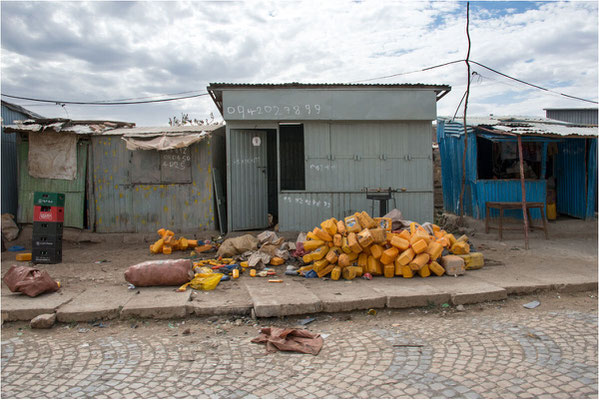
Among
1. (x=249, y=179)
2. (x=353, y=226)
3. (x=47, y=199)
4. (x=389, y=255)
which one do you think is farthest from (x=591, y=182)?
(x=47, y=199)

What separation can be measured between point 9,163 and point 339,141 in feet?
27.8

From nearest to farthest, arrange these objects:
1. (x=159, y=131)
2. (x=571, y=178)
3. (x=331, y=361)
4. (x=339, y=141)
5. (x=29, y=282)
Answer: (x=331, y=361), (x=29, y=282), (x=339, y=141), (x=159, y=131), (x=571, y=178)

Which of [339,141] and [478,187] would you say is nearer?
[339,141]

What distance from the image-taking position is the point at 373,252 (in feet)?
22.5

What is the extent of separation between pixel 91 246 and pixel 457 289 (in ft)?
27.3

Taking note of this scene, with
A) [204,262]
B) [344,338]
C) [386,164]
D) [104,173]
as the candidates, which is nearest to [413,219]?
[386,164]

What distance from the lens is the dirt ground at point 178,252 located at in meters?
7.49

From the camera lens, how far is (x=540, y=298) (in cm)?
605

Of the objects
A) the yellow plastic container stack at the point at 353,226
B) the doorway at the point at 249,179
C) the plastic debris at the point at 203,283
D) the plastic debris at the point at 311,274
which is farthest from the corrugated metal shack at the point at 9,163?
the yellow plastic container stack at the point at 353,226

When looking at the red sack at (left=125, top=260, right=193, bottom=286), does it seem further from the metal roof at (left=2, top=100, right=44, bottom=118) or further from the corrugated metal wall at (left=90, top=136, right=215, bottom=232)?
the metal roof at (left=2, top=100, right=44, bottom=118)

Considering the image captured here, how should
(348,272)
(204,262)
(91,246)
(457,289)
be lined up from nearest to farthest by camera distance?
(457,289), (348,272), (204,262), (91,246)

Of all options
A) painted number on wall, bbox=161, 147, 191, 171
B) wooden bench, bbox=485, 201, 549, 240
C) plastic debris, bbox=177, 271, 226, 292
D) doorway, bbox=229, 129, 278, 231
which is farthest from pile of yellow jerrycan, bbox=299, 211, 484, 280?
painted number on wall, bbox=161, 147, 191, 171

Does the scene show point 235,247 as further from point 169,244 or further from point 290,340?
point 290,340

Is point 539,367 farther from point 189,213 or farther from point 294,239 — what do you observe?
point 189,213
